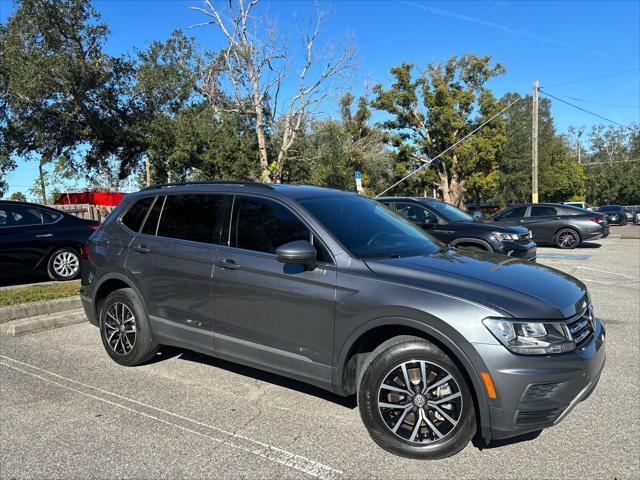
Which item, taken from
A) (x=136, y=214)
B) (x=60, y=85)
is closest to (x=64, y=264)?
(x=136, y=214)

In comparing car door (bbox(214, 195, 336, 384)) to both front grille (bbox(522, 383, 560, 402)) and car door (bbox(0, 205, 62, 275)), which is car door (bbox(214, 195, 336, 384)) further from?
car door (bbox(0, 205, 62, 275))

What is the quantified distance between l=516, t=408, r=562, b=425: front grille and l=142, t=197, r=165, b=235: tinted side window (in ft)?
11.3

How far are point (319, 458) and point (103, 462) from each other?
4.39 feet

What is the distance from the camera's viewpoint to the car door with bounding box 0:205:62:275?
325 inches

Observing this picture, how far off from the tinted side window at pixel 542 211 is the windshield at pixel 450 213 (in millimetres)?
7766

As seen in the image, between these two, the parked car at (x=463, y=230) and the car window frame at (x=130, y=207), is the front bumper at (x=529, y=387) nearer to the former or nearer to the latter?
the car window frame at (x=130, y=207)

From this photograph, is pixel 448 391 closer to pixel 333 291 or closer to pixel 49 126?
pixel 333 291

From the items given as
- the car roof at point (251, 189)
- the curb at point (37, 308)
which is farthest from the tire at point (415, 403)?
the curb at point (37, 308)

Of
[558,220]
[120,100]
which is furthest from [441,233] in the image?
[120,100]

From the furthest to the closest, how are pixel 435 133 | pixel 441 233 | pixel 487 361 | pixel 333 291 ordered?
pixel 435 133 → pixel 441 233 → pixel 333 291 → pixel 487 361

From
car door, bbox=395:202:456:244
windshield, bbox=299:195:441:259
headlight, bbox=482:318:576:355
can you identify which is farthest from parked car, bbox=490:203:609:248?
headlight, bbox=482:318:576:355

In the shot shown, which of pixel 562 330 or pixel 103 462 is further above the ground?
pixel 562 330

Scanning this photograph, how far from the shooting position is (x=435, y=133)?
134 ft

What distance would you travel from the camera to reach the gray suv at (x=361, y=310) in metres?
2.98
